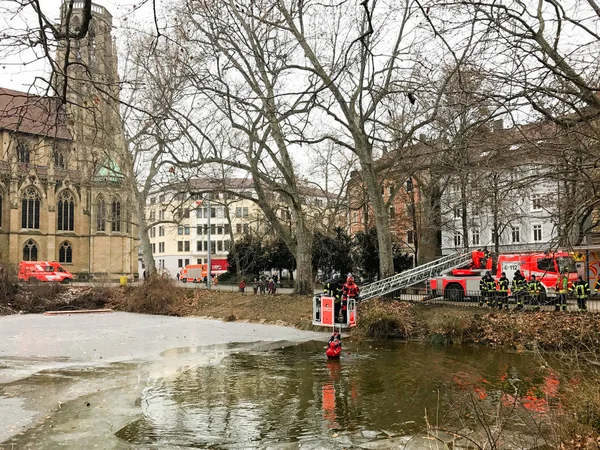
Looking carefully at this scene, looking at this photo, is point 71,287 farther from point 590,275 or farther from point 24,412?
point 590,275

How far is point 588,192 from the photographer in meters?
9.72

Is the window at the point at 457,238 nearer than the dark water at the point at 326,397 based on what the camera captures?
No

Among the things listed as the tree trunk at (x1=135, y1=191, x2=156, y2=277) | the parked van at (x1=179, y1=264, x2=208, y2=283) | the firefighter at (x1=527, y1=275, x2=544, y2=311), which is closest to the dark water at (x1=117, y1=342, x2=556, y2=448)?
the firefighter at (x1=527, y1=275, x2=544, y2=311)

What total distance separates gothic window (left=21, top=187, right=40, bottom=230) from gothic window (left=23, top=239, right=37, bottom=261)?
5.66ft

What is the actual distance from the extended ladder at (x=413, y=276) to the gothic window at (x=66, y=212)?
50.3 metres

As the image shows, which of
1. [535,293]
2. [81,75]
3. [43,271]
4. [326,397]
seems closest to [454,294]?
[535,293]

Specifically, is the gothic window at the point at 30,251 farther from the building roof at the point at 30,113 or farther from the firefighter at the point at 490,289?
the building roof at the point at 30,113

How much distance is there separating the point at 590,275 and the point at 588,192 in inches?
830

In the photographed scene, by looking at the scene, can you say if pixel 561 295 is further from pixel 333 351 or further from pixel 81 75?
pixel 81 75

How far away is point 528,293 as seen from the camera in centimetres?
2133

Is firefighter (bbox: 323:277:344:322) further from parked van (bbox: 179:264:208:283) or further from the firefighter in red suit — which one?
parked van (bbox: 179:264:208:283)

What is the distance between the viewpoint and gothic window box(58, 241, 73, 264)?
211 ft

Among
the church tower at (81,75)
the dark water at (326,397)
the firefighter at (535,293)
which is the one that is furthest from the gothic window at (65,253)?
the church tower at (81,75)

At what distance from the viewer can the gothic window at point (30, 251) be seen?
201ft
